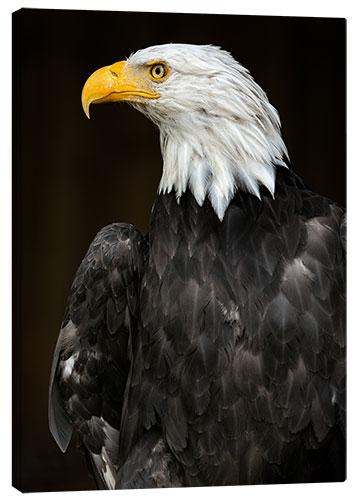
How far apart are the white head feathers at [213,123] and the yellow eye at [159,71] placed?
0.02m

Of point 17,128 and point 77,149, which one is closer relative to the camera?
point 17,128

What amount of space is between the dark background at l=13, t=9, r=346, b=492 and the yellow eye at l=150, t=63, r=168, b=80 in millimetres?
167

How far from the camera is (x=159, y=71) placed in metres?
3.91

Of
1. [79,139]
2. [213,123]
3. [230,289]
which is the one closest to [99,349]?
[230,289]

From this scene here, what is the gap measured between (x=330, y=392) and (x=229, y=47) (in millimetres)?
1425

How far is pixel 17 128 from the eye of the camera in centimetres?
389

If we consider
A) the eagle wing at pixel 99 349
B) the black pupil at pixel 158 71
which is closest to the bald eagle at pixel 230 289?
the black pupil at pixel 158 71

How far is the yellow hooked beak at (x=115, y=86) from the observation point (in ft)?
12.8

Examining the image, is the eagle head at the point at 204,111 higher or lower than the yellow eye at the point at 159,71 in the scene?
lower

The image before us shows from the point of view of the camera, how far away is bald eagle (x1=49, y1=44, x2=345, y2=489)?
3.88 m

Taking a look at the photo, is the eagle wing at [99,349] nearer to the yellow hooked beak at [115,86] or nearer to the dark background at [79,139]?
the dark background at [79,139]

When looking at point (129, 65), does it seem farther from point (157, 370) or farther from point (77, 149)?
point (157, 370)

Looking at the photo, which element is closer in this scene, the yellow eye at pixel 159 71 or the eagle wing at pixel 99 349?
the yellow eye at pixel 159 71

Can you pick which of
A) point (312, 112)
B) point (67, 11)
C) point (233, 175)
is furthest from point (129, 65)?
point (312, 112)
